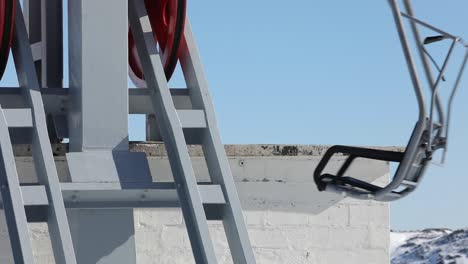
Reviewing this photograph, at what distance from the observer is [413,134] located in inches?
171

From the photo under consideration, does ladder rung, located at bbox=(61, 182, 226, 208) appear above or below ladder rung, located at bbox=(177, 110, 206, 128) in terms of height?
below

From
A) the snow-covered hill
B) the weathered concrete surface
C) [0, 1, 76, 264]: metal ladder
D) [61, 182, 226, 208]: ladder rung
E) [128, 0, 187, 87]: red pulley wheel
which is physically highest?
[128, 0, 187, 87]: red pulley wheel

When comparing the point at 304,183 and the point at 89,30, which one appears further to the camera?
the point at 304,183

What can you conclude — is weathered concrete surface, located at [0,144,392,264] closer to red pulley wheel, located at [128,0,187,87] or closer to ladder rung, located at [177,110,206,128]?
red pulley wheel, located at [128,0,187,87]

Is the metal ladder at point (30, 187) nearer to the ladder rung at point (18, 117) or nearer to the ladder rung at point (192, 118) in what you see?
the ladder rung at point (18, 117)

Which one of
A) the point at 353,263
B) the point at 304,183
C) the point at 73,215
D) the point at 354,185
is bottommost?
the point at 353,263

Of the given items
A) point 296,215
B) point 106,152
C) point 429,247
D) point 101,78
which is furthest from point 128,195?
point 429,247

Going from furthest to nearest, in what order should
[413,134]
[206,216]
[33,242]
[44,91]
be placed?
1. [33,242]
2. [44,91]
3. [206,216]
4. [413,134]

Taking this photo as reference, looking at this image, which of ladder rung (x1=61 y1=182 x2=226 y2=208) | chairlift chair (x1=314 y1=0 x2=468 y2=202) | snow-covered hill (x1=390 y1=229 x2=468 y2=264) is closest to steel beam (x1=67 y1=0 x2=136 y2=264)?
ladder rung (x1=61 y1=182 x2=226 y2=208)

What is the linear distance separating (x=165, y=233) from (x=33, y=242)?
787mm

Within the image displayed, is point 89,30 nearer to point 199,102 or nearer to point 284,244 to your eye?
point 199,102

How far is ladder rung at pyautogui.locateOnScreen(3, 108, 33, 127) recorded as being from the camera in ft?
15.7

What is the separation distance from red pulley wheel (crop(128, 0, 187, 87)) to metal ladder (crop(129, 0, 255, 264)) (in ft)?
0.15

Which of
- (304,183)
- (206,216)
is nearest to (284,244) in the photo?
(304,183)
